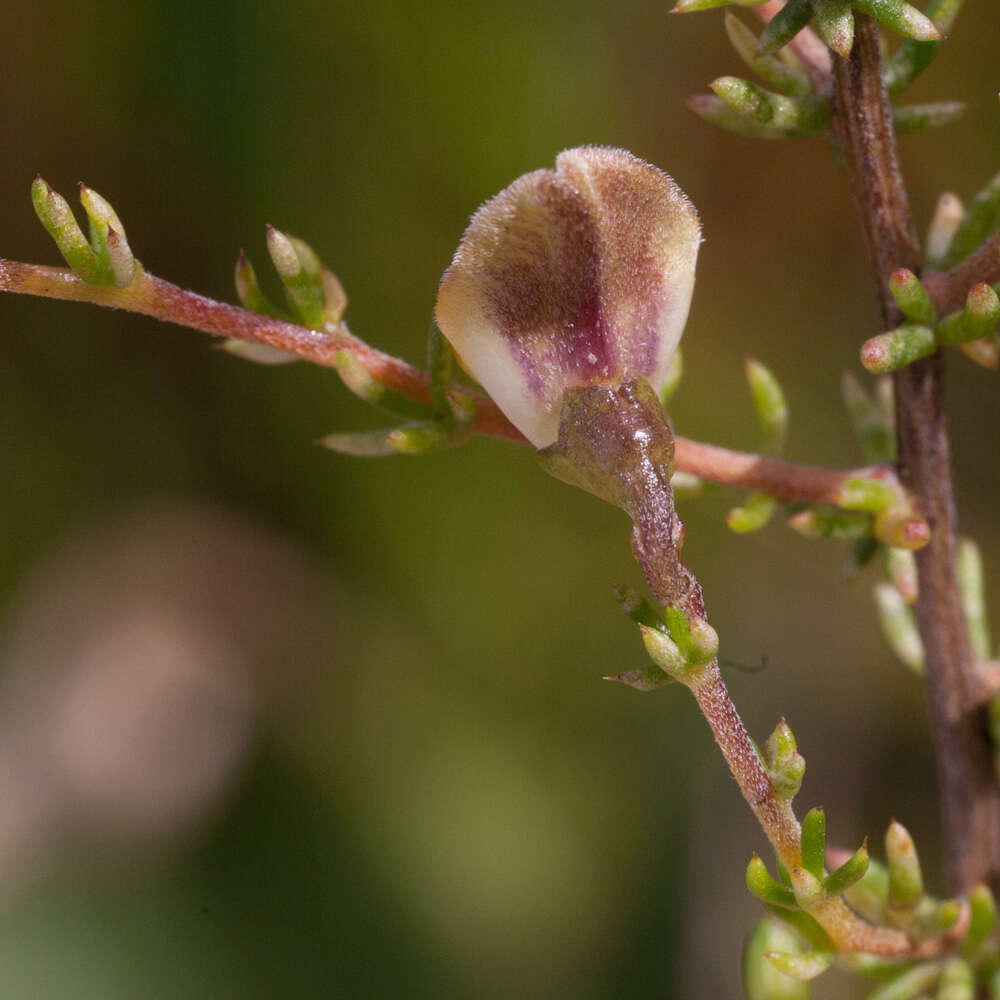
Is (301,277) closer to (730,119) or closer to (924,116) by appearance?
(730,119)

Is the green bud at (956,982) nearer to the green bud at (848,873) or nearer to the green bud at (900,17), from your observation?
the green bud at (848,873)

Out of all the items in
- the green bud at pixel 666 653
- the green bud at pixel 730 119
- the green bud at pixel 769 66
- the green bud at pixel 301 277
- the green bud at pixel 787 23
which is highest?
the green bud at pixel 787 23

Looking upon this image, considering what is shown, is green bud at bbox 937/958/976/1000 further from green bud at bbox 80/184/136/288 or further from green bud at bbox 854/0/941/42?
green bud at bbox 80/184/136/288

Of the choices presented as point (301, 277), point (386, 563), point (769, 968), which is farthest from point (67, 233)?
point (386, 563)

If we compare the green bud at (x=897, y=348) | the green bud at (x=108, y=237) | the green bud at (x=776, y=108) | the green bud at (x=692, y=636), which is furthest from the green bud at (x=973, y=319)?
the green bud at (x=108, y=237)

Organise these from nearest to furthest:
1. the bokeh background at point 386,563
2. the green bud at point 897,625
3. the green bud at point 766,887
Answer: the green bud at point 766,887
the green bud at point 897,625
the bokeh background at point 386,563
